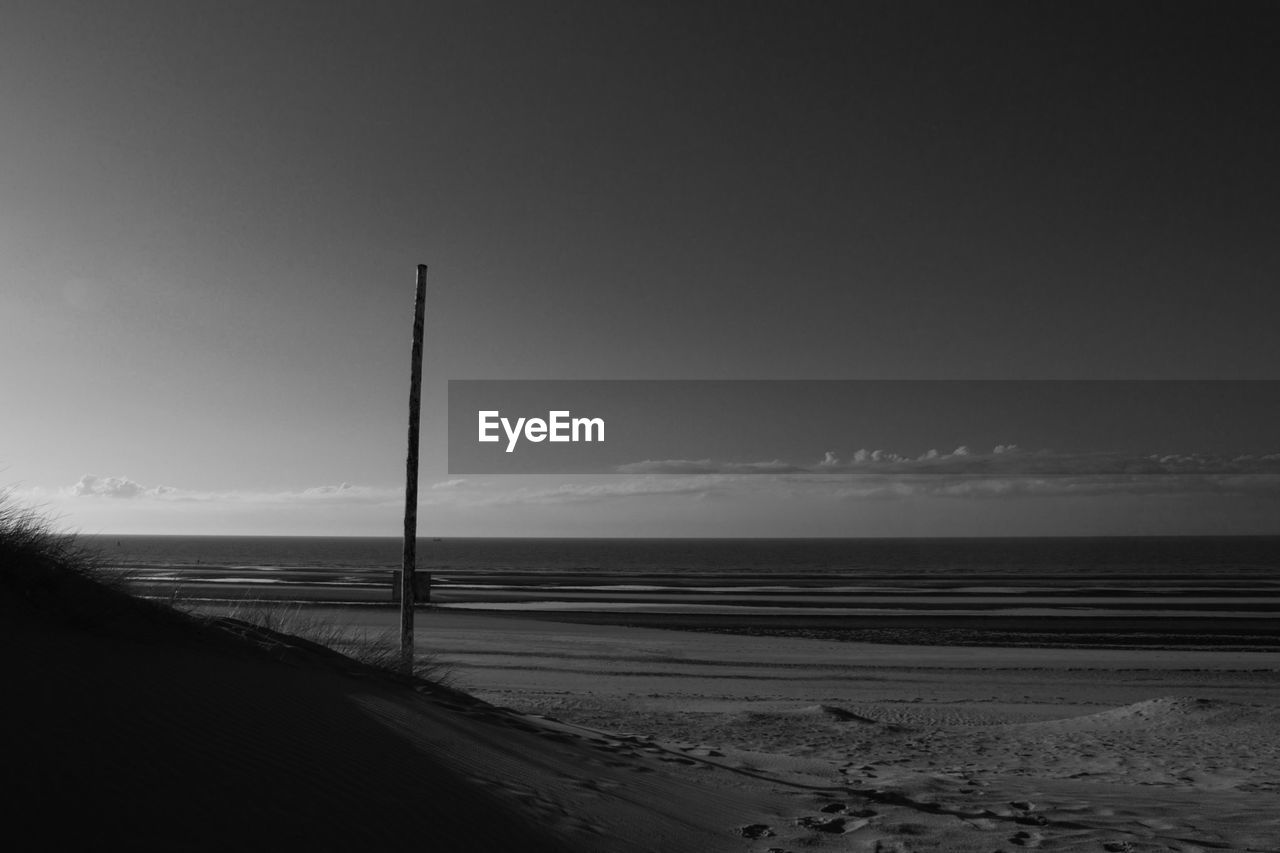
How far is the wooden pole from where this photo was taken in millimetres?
12297

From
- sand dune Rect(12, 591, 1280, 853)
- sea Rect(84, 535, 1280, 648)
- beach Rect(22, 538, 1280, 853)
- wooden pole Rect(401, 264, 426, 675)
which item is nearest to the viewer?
sand dune Rect(12, 591, 1280, 853)

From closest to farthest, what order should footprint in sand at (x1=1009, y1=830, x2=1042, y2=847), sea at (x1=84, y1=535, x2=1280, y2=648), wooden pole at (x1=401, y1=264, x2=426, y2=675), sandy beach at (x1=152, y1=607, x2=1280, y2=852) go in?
footprint in sand at (x1=1009, y1=830, x2=1042, y2=847), sandy beach at (x1=152, y1=607, x2=1280, y2=852), wooden pole at (x1=401, y1=264, x2=426, y2=675), sea at (x1=84, y1=535, x2=1280, y2=648)

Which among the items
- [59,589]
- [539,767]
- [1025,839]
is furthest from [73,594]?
[1025,839]

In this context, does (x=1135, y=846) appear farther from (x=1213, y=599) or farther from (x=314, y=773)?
(x=1213, y=599)

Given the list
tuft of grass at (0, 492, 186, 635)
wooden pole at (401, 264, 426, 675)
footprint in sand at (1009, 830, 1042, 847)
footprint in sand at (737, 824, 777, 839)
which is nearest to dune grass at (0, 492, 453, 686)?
tuft of grass at (0, 492, 186, 635)

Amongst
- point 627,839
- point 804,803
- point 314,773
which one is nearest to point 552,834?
point 627,839

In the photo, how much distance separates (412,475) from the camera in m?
12.7

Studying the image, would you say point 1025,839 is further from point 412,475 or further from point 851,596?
point 851,596

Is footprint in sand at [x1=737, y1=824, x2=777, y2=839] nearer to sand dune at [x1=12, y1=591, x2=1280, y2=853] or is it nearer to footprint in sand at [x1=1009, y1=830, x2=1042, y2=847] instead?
sand dune at [x1=12, y1=591, x2=1280, y2=853]

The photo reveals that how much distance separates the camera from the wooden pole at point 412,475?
12.3m

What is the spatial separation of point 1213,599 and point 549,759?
49981mm

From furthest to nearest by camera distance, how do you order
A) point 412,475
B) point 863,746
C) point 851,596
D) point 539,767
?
point 851,596, point 412,475, point 863,746, point 539,767

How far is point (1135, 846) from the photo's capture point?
6.19 metres

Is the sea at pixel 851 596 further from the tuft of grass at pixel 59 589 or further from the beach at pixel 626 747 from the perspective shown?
the beach at pixel 626 747
